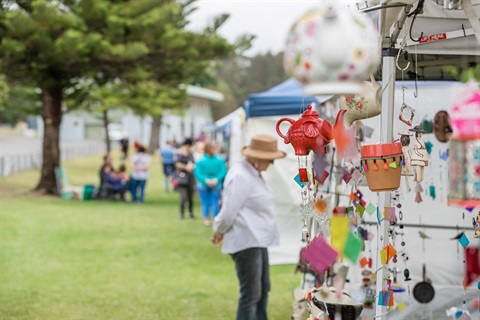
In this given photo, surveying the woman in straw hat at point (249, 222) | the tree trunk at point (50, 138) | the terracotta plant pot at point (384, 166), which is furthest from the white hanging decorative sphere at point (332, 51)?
the tree trunk at point (50, 138)

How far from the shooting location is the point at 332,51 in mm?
2021

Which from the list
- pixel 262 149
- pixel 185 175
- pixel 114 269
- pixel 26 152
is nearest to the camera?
pixel 262 149

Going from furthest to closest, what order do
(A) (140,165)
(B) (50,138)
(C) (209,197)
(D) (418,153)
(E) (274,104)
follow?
(B) (50,138) → (A) (140,165) → (C) (209,197) → (E) (274,104) → (D) (418,153)

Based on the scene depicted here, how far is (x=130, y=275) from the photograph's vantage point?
27.9ft

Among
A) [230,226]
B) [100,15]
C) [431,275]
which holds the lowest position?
[431,275]

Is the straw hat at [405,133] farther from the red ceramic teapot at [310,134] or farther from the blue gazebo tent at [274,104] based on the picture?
the blue gazebo tent at [274,104]

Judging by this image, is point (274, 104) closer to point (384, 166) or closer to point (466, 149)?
point (384, 166)

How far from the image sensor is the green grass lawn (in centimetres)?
682

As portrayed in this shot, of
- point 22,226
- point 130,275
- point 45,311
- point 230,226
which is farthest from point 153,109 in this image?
point 230,226

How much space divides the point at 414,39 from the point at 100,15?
14.2 meters

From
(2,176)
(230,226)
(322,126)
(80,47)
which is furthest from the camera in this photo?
(2,176)

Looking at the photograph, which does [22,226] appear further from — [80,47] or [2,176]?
[2,176]

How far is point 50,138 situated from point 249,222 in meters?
14.4

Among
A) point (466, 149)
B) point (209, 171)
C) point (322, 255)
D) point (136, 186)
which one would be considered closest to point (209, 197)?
point (209, 171)
